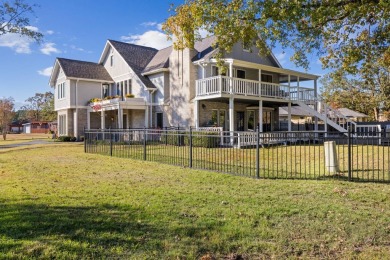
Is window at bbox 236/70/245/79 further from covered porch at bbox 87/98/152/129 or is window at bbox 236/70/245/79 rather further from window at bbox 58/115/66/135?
window at bbox 58/115/66/135

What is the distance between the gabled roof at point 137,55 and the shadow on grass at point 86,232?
70.2 ft

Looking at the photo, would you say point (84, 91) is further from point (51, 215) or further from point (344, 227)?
point (344, 227)

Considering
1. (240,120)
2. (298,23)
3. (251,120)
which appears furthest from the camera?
(251,120)

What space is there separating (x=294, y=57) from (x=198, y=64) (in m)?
12.7

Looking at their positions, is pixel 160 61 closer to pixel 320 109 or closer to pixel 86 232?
pixel 320 109

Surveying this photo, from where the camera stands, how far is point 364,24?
9.56 meters

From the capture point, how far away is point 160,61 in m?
27.6

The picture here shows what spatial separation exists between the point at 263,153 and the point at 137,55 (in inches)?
869

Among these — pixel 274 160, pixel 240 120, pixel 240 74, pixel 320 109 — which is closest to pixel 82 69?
pixel 240 74

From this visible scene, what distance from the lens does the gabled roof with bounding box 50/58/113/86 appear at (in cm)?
2911

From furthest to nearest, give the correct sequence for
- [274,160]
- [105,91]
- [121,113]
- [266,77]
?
[105,91], [266,77], [121,113], [274,160]

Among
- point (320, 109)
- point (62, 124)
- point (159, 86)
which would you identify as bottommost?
point (62, 124)

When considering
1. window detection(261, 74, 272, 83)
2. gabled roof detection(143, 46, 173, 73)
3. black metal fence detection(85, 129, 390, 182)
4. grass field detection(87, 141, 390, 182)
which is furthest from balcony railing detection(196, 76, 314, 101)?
grass field detection(87, 141, 390, 182)

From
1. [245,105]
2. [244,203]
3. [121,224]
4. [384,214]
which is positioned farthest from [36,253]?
[245,105]
